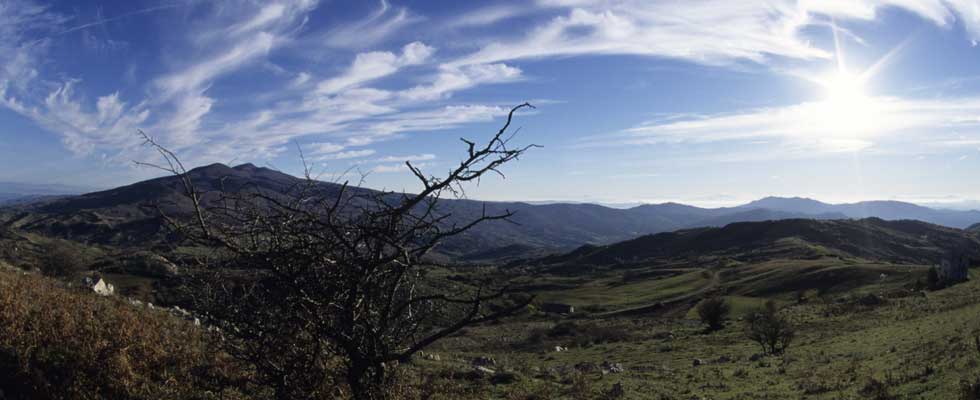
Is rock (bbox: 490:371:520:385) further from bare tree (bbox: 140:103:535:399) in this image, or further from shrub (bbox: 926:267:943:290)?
shrub (bbox: 926:267:943:290)

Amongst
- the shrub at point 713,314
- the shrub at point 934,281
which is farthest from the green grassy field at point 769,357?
the shrub at point 934,281

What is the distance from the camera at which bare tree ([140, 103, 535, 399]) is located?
571 centimetres

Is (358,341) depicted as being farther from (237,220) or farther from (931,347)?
(931,347)

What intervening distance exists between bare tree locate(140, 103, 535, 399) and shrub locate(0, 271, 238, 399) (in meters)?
2.43

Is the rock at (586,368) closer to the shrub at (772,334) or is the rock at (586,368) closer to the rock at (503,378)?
the rock at (503,378)

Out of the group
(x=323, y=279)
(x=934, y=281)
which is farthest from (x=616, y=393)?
(x=934, y=281)

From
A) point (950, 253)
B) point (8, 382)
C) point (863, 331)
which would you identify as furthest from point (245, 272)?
point (950, 253)

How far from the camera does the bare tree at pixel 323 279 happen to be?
5.71 metres

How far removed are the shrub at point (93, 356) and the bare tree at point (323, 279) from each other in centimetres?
243

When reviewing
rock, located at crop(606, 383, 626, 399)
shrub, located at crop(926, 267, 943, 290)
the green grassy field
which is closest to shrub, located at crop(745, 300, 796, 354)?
the green grassy field

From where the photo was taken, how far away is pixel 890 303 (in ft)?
150

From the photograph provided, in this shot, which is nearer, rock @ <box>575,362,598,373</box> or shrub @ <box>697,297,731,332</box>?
rock @ <box>575,362,598,373</box>

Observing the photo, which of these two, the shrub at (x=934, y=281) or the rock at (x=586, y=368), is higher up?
the shrub at (x=934, y=281)

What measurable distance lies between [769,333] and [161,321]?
30449 mm
